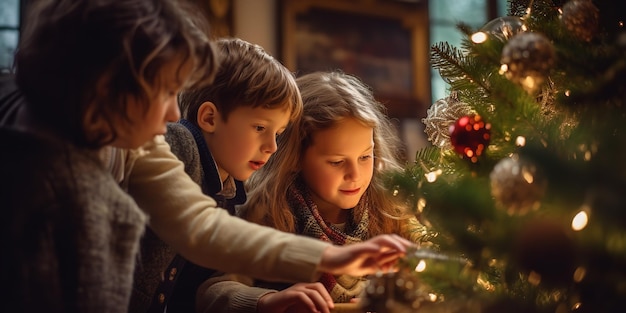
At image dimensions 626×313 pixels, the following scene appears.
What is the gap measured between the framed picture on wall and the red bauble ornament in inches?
99.9

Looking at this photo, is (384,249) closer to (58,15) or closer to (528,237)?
(528,237)

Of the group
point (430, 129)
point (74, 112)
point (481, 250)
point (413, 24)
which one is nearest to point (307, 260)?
point (481, 250)

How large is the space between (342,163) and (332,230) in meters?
0.12

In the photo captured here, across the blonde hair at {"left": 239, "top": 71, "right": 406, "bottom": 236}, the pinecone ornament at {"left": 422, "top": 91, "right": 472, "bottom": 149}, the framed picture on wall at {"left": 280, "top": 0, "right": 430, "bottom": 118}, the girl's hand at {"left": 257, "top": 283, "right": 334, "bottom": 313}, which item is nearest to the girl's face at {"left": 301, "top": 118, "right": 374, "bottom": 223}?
the blonde hair at {"left": 239, "top": 71, "right": 406, "bottom": 236}

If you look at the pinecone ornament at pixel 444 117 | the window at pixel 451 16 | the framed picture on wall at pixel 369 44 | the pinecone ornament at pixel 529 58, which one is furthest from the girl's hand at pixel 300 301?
the window at pixel 451 16

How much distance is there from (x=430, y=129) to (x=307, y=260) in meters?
0.45

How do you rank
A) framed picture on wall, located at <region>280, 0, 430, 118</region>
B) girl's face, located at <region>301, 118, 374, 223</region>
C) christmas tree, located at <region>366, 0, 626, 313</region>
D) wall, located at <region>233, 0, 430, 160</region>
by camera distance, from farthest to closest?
framed picture on wall, located at <region>280, 0, 430, 118</region>, wall, located at <region>233, 0, 430, 160</region>, girl's face, located at <region>301, 118, 374, 223</region>, christmas tree, located at <region>366, 0, 626, 313</region>

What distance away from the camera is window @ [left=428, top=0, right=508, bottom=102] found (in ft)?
12.7

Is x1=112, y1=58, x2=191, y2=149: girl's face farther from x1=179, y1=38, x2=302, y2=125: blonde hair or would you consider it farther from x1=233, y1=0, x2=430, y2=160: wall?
x1=233, y1=0, x2=430, y2=160: wall

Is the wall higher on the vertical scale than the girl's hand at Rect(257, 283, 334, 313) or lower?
lower

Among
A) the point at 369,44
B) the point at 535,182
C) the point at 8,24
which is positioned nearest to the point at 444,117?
the point at 535,182

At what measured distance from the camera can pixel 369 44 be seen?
3604mm

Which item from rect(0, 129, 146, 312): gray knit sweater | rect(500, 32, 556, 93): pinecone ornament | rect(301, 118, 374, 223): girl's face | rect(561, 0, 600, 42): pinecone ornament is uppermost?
rect(561, 0, 600, 42): pinecone ornament

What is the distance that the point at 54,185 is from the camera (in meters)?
0.73
